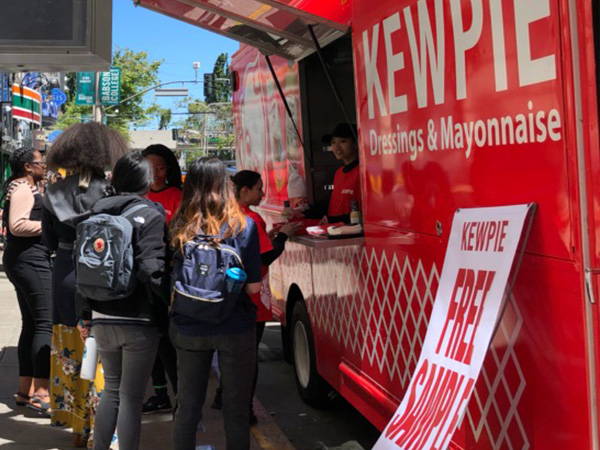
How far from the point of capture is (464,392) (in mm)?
2809

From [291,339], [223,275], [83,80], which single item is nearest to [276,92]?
[291,339]

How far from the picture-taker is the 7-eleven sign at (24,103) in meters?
27.2

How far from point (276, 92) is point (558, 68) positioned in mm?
4587

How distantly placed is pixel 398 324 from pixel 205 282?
0.97 metres

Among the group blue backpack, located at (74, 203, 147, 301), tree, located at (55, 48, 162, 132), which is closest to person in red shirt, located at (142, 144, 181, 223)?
blue backpack, located at (74, 203, 147, 301)

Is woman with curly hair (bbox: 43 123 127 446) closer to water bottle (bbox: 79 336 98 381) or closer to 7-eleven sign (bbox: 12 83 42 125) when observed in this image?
water bottle (bbox: 79 336 98 381)

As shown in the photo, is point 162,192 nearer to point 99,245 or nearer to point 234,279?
point 99,245

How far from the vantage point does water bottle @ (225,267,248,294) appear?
12.6ft

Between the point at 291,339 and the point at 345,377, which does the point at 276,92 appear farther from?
the point at 345,377

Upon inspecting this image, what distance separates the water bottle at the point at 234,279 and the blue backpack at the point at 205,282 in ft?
0.04

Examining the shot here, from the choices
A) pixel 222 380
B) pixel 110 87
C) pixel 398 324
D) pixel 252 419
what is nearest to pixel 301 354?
pixel 252 419

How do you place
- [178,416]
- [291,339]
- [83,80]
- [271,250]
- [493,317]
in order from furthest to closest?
1. [83,80]
2. [291,339]
3. [271,250]
4. [178,416]
5. [493,317]

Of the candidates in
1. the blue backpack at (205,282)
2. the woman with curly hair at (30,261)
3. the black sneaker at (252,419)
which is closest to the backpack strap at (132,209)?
the blue backpack at (205,282)

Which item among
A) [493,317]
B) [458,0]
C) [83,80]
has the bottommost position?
[493,317]
